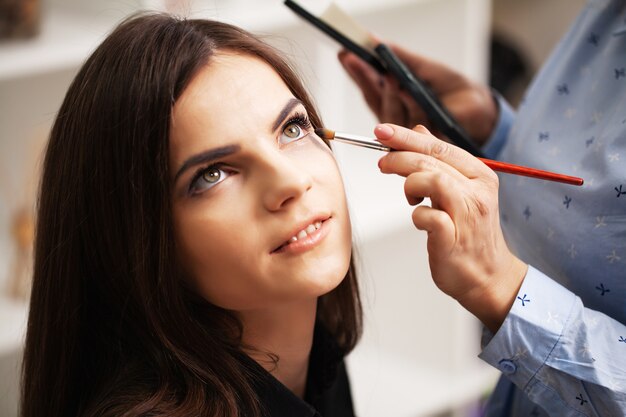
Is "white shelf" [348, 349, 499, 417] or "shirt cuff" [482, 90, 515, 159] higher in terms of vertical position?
"shirt cuff" [482, 90, 515, 159]

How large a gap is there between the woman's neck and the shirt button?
0.21 meters

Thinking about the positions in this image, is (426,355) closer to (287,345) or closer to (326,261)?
(287,345)

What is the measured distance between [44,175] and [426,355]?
120 cm

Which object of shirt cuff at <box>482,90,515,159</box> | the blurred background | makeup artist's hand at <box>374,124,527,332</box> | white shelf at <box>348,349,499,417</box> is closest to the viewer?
makeup artist's hand at <box>374,124,527,332</box>

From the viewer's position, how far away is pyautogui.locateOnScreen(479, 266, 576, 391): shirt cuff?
2.07ft

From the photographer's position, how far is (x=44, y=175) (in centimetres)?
74

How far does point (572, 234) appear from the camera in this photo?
2.32ft

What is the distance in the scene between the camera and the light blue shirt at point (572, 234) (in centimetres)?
63

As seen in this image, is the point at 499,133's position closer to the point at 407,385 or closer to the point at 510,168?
the point at 510,168

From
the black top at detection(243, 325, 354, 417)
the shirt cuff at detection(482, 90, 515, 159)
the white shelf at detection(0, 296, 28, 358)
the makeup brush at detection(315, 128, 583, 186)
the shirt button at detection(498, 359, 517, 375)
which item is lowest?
the white shelf at detection(0, 296, 28, 358)

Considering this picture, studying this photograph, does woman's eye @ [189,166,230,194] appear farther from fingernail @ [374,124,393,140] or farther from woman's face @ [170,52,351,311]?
fingernail @ [374,124,393,140]

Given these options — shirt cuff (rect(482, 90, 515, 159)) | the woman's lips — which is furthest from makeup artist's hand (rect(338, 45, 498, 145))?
the woman's lips

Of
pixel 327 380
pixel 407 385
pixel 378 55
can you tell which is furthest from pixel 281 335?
pixel 407 385

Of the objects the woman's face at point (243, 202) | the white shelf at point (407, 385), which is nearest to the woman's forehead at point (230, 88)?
the woman's face at point (243, 202)
